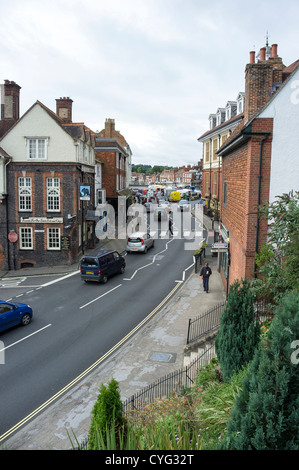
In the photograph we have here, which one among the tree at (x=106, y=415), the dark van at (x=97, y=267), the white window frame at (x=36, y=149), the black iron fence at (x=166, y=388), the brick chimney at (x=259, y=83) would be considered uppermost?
the brick chimney at (x=259, y=83)

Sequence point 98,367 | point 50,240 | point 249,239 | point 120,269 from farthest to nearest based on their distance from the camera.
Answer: point 50,240 < point 120,269 < point 249,239 < point 98,367

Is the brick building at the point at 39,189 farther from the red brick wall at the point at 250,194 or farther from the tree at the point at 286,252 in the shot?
the tree at the point at 286,252

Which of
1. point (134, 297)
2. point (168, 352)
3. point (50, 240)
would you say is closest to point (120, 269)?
point (134, 297)

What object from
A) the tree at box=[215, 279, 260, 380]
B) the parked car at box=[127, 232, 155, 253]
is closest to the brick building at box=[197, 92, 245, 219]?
the parked car at box=[127, 232, 155, 253]

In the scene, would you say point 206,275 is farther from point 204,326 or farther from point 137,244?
point 137,244

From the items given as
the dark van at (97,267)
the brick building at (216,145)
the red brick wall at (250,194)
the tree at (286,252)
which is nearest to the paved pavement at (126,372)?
the red brick wall at (250,194)

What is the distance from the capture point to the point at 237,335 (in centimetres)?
926

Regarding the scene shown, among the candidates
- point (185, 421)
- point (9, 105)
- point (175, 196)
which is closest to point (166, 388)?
point (185, 421)

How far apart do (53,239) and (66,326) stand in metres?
14.5

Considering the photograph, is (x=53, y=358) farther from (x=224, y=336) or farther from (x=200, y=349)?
(x=224, y=336)

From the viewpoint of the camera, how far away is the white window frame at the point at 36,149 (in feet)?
96.6

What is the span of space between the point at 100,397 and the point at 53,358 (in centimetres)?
715

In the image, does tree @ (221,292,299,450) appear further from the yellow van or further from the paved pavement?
the yellow van

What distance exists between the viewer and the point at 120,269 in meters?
26.2
